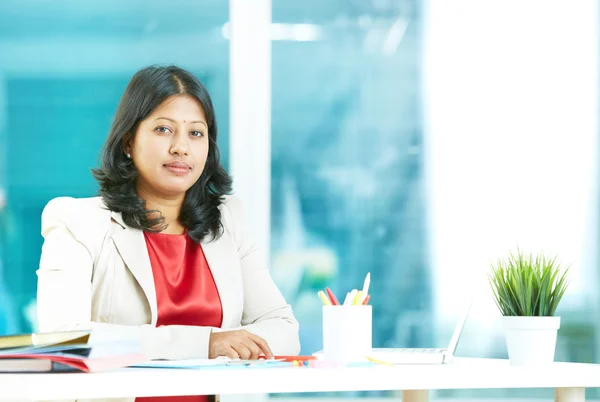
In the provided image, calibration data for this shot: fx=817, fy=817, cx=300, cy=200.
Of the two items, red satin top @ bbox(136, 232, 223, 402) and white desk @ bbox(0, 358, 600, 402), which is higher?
red satin top @ bbox(136, 232, 223, 402)

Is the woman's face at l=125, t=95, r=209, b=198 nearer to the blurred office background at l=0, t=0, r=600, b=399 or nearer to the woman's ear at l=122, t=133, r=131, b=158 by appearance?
the woman's ear at l=122, t=133, r=131, b=158

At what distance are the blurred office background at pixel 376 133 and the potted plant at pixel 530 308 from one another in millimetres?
1483

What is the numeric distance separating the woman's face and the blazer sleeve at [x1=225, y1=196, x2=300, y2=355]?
0.22 meters

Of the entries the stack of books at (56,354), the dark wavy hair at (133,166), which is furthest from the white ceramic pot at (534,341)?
the dark wavy hair at (133,166)

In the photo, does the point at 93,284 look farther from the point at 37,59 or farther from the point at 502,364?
the point at 37,59

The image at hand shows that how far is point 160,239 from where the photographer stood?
2164mm

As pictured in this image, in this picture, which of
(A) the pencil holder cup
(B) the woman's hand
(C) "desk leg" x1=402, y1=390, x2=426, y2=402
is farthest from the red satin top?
(A) the pencil holder cup

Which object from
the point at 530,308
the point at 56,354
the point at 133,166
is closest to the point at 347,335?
the point at 530,308

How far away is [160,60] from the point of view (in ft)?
10.2

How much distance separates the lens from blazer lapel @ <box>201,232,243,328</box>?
2.12 metres

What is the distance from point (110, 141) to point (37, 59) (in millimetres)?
1048

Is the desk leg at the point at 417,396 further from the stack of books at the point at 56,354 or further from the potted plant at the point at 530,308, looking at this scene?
the stack of books at the point at 56,354

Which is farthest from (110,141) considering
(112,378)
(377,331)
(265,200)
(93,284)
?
(377,331)

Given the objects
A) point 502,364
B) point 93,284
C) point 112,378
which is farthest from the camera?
point 93,284
